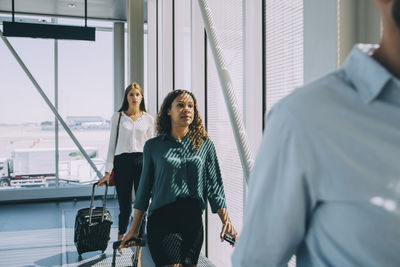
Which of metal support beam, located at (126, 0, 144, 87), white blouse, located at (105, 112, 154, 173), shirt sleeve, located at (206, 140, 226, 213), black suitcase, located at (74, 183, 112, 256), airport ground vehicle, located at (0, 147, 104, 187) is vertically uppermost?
metal support beam, located at (126, 0, 144, 87)

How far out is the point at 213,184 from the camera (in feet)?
7.48

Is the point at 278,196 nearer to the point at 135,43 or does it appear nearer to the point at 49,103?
the point at 135,43

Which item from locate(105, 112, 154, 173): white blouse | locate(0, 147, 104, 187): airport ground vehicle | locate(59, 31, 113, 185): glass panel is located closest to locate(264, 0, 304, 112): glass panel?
locate(105, 112, 154, 173): white blouse

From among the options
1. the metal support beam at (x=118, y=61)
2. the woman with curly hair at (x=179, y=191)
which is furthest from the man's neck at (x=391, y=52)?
the metal support beam at (x=118, y=61)

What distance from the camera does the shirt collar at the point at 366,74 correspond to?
557mm

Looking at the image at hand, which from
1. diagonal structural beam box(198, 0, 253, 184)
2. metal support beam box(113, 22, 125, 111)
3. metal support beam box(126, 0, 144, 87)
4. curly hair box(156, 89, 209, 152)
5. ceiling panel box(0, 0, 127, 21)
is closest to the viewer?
diagonal structural beam box(198, 0, 253, 184)

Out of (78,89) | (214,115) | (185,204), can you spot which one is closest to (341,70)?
(185,204)

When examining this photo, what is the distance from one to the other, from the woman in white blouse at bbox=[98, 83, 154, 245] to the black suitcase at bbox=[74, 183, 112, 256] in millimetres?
209

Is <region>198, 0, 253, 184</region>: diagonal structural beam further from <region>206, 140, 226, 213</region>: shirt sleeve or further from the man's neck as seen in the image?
the man's neck

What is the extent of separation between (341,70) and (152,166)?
5.90 feet

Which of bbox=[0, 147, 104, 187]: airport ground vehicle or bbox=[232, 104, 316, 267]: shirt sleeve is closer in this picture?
bbox=[232, 104, 316, 267]: shirt sleeve

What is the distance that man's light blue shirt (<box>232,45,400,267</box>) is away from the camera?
0.54 m

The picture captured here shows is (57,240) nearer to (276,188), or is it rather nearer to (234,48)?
(234,48)

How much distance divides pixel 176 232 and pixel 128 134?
74.7 inches
